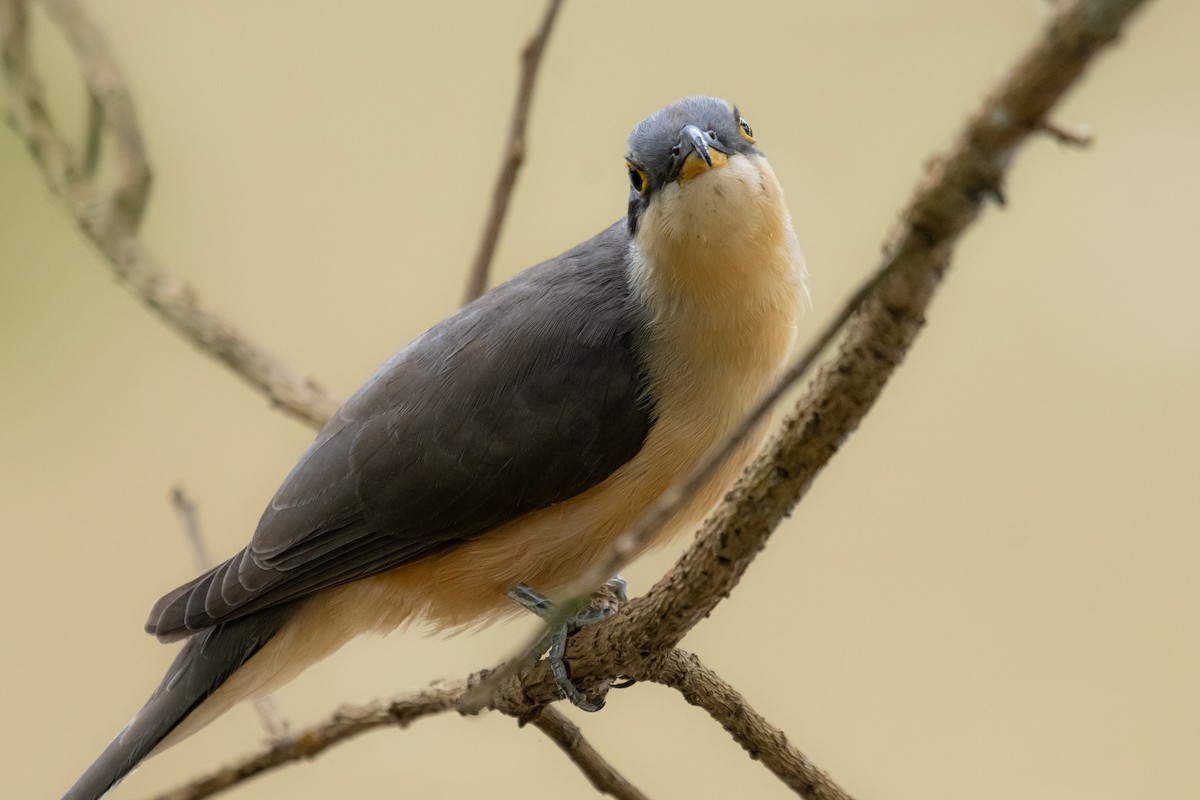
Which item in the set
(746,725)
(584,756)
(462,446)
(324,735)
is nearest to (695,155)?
(462,446)

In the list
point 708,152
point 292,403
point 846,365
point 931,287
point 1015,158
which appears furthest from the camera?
point 292,403

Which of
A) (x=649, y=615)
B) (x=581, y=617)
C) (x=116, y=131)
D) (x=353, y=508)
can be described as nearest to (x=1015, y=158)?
(x=649, y=615)

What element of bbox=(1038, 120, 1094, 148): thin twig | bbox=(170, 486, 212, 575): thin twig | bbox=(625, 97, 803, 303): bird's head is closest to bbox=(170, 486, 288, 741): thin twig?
bbox=(170, 486, 212, 575): thin twig

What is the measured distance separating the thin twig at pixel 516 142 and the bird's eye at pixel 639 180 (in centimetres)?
73

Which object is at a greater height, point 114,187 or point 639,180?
point 114,187

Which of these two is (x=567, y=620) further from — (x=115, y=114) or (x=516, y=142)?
(x=115, y=114)

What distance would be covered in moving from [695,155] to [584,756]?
1563 mm

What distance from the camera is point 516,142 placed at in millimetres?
3816

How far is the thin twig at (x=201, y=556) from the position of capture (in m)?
3.57

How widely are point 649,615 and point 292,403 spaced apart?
1.82 meters

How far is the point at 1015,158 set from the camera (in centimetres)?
148

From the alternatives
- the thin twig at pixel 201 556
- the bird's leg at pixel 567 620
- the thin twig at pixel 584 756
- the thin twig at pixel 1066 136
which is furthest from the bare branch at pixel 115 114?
the thin twig at pixel 1066 136

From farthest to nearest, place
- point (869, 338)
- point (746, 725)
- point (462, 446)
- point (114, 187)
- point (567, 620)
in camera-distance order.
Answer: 1. point (114, 187)
2. point (462, 446)
3. point (567, 620)
4. point (746, 725)
5. point (869, 338)

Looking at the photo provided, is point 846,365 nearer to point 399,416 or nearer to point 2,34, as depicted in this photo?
point 399,416
